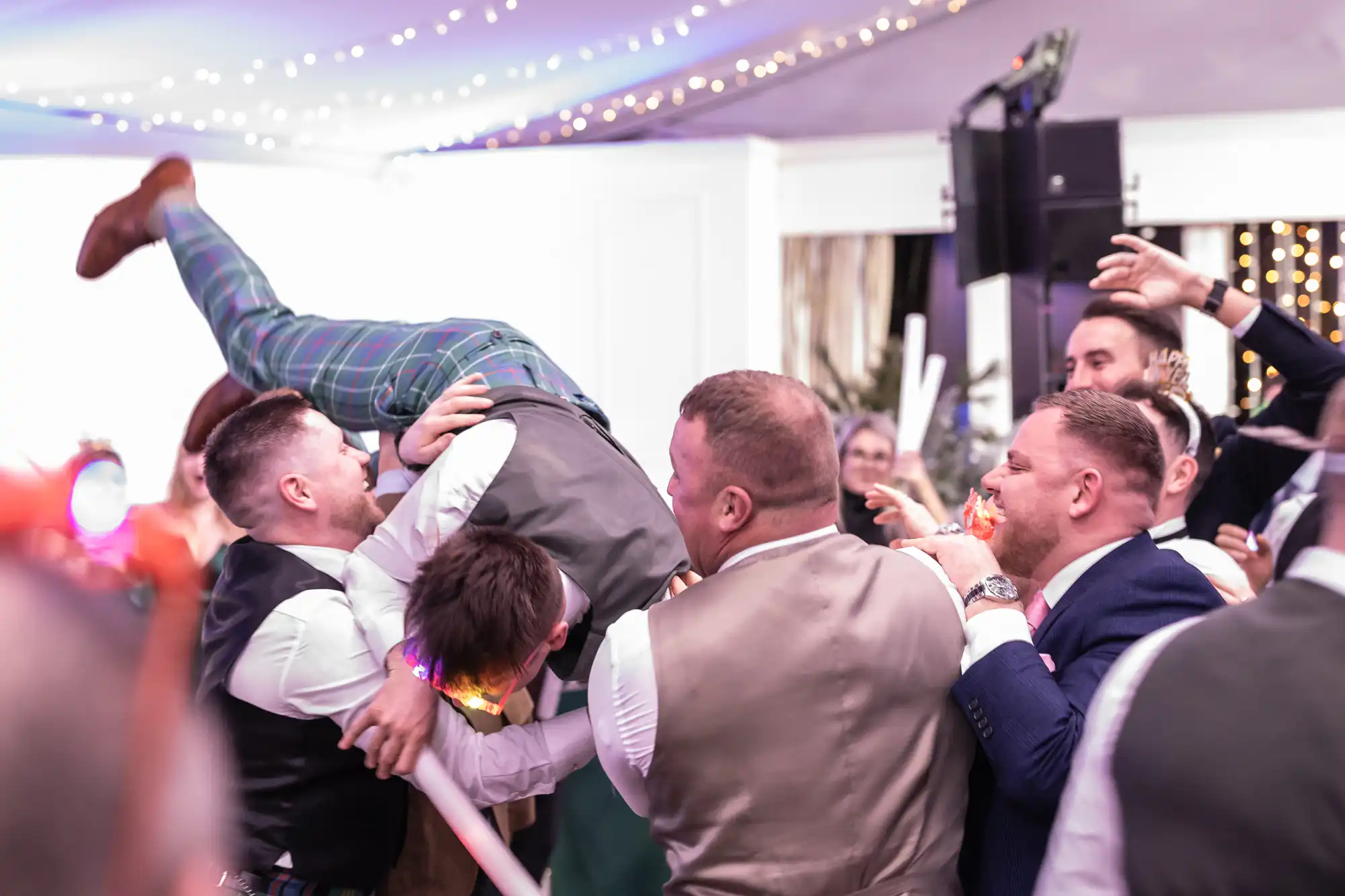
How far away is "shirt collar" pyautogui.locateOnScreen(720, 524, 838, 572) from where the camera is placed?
1869 millimetres

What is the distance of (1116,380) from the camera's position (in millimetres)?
3158

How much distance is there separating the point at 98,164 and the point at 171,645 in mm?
5032

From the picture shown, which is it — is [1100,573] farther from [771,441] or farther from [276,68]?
[276,68]

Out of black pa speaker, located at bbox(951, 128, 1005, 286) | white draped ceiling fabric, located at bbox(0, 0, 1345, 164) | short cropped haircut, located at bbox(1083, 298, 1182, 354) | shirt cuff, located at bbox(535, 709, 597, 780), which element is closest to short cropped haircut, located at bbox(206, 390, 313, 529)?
shirt cuff, located at bbox(535, 709, 597, 780)

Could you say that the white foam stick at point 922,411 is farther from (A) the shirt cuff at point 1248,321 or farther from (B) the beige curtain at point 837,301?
(B) the beige curtain at point 837,301

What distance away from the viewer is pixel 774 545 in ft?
6.14

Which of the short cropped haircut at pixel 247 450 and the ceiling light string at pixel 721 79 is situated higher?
the ceiling light string at pixel 721 79

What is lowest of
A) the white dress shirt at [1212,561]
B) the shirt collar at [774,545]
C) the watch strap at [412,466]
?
the white dress shirt at [1212,561]

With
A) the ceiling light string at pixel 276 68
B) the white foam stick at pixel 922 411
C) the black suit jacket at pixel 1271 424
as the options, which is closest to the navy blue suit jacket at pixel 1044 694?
the black suit jacket at pixel 1271 424

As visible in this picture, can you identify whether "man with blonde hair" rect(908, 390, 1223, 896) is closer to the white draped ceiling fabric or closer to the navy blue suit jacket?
the navy blue suit jacket

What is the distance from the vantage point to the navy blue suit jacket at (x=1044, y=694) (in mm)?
1695

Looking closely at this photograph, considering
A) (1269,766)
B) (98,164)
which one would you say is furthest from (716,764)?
(98,164)

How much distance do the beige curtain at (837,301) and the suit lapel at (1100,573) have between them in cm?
485

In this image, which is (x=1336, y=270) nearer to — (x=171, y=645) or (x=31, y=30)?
(x=31, y=30)
